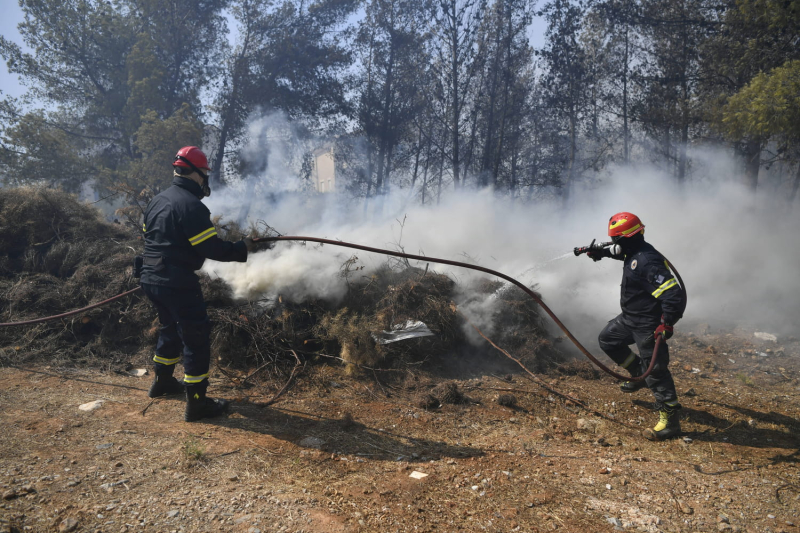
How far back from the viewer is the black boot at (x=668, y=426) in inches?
147

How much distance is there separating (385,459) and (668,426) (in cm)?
248

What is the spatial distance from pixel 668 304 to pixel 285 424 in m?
3.37

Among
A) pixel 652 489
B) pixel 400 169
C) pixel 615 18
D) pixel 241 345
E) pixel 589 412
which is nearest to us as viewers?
pixel 652 489

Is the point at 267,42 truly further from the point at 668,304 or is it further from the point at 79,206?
the point at 668,304

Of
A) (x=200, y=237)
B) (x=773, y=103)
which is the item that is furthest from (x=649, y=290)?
(x=773, y=103)

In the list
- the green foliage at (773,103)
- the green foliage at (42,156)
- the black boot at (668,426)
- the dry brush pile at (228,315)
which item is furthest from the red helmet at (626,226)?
the green foliage at (42,156)

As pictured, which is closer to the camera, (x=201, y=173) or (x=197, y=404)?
(x=197, y=404)

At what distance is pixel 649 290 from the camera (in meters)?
3.89

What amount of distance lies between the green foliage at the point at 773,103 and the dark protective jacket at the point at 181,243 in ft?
30.5

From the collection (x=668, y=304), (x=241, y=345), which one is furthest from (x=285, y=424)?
(x=668, y=304)

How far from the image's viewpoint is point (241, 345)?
16.1ft

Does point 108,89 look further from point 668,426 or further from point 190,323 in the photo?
point 668,426

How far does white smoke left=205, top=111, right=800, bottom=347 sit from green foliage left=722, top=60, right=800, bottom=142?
2.35 meters

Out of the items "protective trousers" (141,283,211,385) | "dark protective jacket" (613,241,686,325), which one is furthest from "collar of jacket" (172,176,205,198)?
"dark protective jacket" (613,241,686,325)
